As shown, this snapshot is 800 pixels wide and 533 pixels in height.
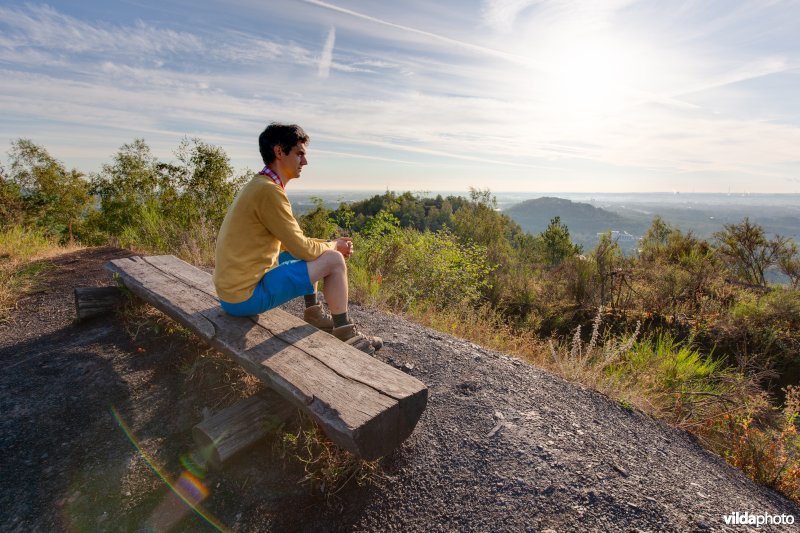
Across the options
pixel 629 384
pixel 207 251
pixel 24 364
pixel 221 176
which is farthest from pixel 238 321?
pixel 221 176

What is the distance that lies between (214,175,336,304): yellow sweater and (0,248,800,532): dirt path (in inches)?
26.6

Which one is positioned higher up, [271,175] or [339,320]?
[271,175]

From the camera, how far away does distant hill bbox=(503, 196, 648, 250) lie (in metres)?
123

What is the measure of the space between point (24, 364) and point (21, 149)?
11.9m

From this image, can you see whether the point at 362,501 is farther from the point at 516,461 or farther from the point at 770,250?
the point at 770,250

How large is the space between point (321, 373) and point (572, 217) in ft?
530

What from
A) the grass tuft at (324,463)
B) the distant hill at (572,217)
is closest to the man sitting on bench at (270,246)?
the grass tuft at (324,463)

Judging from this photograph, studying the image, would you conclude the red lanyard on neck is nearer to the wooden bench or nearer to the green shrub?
the wooden bench

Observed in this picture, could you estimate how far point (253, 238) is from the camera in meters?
2.56

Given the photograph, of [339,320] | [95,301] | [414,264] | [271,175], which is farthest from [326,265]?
[414,264]

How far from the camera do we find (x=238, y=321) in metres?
2.61

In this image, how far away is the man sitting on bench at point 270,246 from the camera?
8.05 feet

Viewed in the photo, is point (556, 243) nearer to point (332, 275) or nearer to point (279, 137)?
point (332, 275)

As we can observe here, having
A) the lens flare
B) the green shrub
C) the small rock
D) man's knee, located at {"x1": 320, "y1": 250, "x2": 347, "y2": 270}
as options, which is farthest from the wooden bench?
the green shrub
